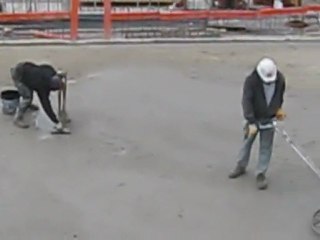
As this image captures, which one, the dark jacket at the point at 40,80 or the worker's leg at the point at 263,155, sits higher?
the dark jacket at the point at 40,80

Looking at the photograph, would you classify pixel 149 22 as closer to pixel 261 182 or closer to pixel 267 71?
pixel 261 182

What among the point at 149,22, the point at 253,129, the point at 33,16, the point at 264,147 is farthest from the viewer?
the point at 149,22

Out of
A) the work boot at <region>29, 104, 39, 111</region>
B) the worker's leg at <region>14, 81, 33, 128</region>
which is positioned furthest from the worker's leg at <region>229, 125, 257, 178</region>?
the work boot at <region>29, 104, 39, 111</region>

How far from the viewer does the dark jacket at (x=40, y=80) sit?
430 inches

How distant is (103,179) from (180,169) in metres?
1.02

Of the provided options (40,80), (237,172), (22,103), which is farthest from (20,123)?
(237,172)

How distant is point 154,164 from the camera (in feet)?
33.7

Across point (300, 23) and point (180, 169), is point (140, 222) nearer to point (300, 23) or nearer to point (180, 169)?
point (180, 169)

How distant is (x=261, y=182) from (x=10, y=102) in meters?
4.21

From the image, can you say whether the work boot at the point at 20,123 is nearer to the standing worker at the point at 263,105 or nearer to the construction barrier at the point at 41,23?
the standing worker at the point at 263,105

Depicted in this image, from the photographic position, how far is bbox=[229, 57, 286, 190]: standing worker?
919 centimetres

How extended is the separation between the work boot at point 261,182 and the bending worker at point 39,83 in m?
3.06

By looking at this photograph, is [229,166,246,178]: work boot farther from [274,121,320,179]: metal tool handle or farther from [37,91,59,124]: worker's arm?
[37,91,59,124]: worker's arm

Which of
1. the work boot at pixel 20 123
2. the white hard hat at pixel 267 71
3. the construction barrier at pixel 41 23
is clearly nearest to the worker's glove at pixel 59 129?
the work boot at pixel 20 123
